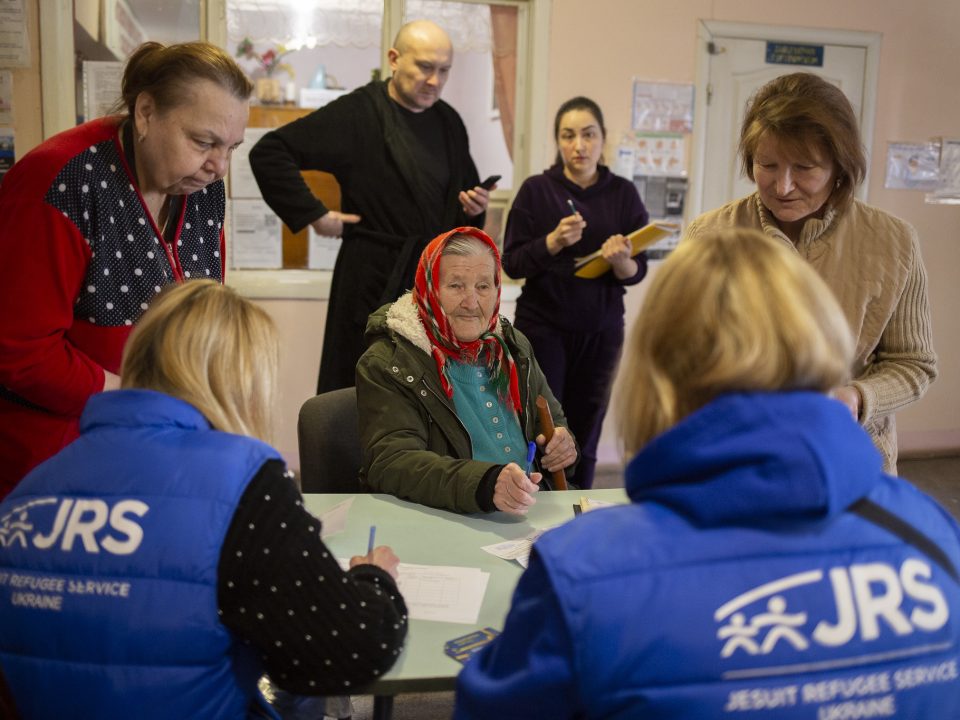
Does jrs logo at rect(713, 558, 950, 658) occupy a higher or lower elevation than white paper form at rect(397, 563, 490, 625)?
higher

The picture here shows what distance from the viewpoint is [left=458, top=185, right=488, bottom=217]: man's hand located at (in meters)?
3.03

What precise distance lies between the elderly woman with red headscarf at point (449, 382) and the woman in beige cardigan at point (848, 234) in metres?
0.70

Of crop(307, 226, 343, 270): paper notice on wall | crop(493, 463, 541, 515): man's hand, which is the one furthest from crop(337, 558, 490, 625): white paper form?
crop(307, 226, 343, 270): paper notice on wall

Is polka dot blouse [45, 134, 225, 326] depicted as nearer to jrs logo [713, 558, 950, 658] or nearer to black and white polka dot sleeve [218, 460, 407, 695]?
black and white polka dot sleeve [218, 460, 407, 695]

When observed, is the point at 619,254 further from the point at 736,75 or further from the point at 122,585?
the point at 122,585

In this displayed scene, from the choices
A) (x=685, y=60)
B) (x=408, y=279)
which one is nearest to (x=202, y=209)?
(x=408, y=279)

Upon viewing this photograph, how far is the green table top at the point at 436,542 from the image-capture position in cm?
128

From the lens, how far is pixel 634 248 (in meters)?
3.38

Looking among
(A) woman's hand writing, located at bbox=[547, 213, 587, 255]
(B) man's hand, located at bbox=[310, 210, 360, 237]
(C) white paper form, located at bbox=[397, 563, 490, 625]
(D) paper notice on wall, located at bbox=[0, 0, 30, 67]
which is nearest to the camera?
(C) white paper form, located at bbox=[397, 563, 490, 625]

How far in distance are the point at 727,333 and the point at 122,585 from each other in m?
0.79

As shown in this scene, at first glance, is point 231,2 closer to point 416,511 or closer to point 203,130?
point 203,130

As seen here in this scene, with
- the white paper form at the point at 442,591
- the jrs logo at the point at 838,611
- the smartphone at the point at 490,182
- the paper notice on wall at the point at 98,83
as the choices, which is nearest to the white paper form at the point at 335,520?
the white paper form at the point at 442,591

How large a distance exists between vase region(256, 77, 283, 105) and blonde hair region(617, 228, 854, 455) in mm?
3830

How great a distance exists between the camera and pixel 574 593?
90cm
